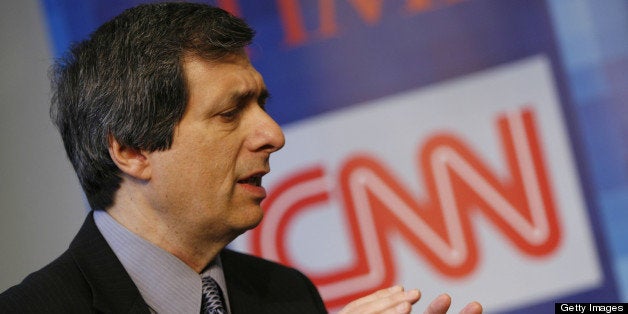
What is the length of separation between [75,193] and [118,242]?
1231mm

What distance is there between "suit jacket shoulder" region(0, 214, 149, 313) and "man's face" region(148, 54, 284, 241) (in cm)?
16

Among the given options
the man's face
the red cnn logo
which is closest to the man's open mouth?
the man's face

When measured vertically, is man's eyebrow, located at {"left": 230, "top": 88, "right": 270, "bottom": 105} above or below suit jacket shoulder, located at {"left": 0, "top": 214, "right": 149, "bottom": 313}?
above

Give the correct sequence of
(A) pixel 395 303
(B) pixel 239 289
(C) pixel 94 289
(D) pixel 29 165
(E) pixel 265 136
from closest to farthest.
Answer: (A) pixel 395 303 → (C) pixel 94 289 → (E) pixel 265 136 → (B) pixel 239 289 → (D) pixel 29 165

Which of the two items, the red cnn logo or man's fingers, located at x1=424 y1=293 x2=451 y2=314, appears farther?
the red cnn logo

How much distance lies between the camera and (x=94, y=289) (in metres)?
1.65

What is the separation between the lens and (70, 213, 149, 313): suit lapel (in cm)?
163

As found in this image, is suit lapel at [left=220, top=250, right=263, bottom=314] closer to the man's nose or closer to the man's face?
the man's face

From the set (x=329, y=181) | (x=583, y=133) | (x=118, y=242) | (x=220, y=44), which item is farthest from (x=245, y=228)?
(x=583, y=133)

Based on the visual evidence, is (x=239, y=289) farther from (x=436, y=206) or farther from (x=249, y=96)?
(x=436, y=206)

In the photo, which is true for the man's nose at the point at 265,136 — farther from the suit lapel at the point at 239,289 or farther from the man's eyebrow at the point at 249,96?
the suit lapel at the point at 239,289

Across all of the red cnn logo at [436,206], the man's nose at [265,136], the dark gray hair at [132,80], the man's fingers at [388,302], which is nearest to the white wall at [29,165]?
the red cnn logo at [436,206]

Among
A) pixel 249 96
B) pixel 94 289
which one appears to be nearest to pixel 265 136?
pixel 249 96

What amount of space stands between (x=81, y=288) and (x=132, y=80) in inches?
17.0
